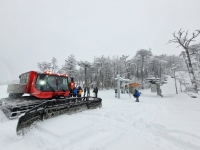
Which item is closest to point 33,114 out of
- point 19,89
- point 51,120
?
point 51,120

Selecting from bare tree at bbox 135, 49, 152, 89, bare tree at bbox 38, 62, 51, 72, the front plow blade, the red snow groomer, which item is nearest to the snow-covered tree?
bare tree at bbox 38, 62, 51, 72

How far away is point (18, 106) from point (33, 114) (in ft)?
3.99

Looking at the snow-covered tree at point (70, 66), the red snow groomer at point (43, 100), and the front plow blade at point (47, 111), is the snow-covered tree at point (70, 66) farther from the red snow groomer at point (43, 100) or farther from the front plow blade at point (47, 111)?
the front plow blade at point (47, 111)

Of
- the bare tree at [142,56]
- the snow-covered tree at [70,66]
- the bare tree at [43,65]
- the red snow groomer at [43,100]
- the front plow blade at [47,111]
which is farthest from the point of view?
the bare tree at [43,65]

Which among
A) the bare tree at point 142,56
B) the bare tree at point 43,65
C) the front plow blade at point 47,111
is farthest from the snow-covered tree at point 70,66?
the front plow blade at point 47,111

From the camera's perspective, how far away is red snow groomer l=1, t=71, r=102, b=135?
15.3 ft

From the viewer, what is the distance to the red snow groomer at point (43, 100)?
466 cm

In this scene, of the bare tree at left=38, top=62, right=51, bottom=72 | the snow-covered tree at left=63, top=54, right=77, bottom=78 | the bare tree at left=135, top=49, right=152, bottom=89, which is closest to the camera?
the snow-covered tree at left=63, top=54, right=77, bottom=78

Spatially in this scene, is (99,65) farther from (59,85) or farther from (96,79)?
→ (59,85)

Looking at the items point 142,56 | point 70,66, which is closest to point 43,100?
point 70,66

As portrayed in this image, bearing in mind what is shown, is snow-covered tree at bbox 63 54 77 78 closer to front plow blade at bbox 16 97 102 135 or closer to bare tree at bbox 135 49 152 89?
bare tree at bbox 135 49 152 89

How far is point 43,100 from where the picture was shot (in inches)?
242

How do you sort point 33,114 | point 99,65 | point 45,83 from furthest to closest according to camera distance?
point 99,65 → point 45,83 → point 33,114

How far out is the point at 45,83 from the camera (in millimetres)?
6762
